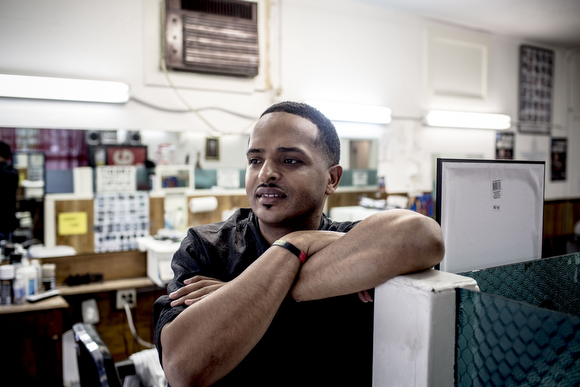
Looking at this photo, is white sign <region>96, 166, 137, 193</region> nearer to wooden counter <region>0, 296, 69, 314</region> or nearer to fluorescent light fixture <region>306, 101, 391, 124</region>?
wooden counter <region>0, 296, 69, 314</region>

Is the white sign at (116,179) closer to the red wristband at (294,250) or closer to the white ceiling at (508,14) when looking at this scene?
the red wristband at (294,250)

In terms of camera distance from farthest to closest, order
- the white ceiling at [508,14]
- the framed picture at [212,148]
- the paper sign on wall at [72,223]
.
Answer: the white ceiling at [508,14], the framed picture at [212,148], the paper sign on wall at [72,223]

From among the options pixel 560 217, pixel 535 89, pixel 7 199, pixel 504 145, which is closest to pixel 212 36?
pixel 7 199

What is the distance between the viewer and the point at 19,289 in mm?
2684

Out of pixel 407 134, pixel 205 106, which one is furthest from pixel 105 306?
pixel 407 134

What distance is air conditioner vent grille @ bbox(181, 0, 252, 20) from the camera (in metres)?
3.29

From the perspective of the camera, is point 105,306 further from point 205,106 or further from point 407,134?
point 407,134

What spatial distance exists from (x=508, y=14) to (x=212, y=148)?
3483 millimetres

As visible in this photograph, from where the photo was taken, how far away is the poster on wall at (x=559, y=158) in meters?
5.50

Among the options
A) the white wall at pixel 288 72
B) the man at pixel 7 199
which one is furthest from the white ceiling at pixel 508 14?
the man at pixel 7 199

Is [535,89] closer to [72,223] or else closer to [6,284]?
[72,223]

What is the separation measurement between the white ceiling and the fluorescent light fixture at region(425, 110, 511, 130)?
1.03m

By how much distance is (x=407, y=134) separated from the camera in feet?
14.6

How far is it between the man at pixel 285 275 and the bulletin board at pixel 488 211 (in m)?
0.20
